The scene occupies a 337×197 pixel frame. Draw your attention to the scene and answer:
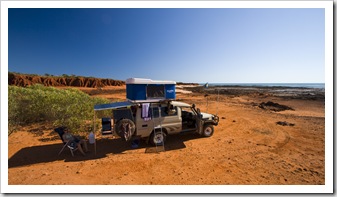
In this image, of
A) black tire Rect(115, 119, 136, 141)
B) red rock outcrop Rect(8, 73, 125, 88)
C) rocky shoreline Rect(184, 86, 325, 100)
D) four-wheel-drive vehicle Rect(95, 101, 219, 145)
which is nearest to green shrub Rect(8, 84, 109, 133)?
four-wheel-drive vehicle Rect(95, 101, 219, 145)

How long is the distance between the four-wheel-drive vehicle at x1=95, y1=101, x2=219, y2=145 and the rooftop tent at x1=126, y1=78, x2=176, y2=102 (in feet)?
0.82

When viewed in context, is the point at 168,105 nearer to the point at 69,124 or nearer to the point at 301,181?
the point at 301,181

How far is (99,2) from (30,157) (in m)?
6.23

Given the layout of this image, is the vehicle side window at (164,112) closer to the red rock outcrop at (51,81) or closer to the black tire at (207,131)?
the black tire at (207,131)

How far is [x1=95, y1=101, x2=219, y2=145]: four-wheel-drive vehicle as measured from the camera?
6508 millimetres

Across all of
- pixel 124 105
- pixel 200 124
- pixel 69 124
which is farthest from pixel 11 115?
pixel 200 124

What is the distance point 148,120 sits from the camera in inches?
272

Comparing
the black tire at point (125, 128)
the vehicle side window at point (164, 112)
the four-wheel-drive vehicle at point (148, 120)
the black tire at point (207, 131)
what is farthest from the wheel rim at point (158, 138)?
the black tire at point (207, 131)

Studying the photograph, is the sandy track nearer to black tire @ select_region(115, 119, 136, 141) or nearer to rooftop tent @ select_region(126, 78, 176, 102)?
black tire @ select_region(115, 119, 136, 141)

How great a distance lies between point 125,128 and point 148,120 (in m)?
1.01

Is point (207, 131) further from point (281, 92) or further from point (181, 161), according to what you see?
point (281, 92)

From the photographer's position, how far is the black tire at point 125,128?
252 inches

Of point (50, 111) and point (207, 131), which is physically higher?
point (50, 111)

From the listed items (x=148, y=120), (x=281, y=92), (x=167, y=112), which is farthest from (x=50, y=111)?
(x=281, y=92)
